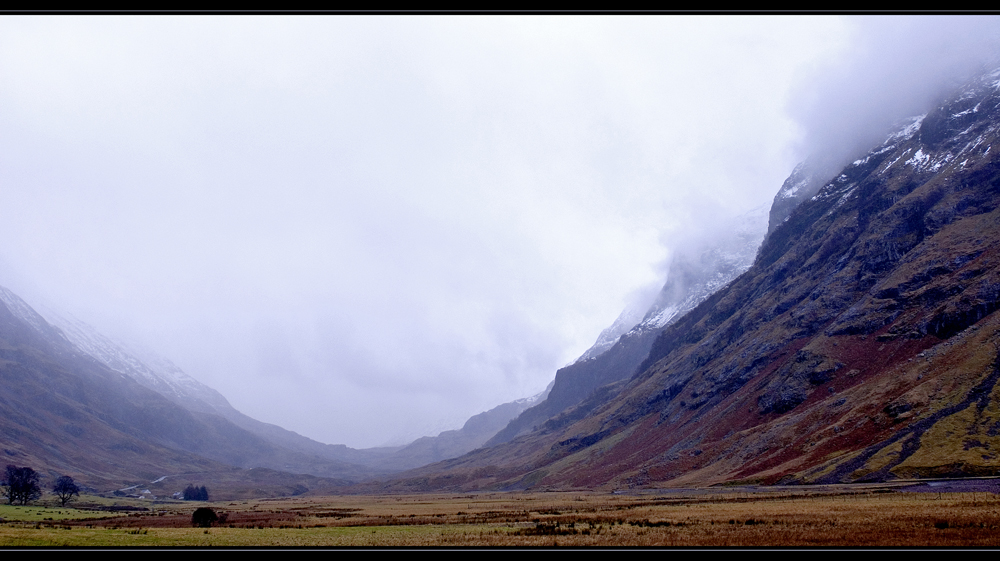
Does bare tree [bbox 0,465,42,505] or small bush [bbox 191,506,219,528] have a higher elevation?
bare tree [bbox 0,465,42,505]

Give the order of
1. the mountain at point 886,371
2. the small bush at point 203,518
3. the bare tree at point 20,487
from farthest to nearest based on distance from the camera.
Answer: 1. the bare tree at point 20,487
2. the mountain at point 886,371
3. the small bush at point 203,518

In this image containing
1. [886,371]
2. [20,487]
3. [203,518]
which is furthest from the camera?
[886,371]

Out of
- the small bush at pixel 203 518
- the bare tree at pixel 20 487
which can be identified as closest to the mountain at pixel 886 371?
the small bush at pixel 203 518

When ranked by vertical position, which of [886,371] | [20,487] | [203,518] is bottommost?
[203,518]

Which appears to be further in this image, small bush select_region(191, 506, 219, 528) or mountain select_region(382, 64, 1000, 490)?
mountain select_region(382, 64, 1000, 490)

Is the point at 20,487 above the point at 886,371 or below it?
below

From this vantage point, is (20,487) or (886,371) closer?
(20,487)

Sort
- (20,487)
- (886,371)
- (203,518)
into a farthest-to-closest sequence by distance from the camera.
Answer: (886,371) → (20,487) → (203,518)

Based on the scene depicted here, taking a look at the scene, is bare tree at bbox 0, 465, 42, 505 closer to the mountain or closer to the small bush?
the small bush

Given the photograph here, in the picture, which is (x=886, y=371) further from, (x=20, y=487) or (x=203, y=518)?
(x=20, y=487)

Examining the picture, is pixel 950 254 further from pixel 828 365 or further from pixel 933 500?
pixel 933 500

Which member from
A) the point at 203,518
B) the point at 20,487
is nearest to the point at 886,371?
the point at 203,518

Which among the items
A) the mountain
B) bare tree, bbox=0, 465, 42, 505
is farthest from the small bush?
the mountain

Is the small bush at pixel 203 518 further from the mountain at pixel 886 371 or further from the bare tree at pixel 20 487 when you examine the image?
the mountain at pixel 886 371
